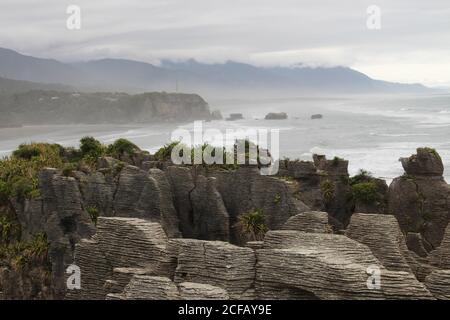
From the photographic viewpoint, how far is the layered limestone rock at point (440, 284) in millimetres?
19859

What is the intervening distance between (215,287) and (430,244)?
2045 centimetres

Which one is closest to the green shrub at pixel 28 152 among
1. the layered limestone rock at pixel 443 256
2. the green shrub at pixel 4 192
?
the green shrub at pixel 4 192

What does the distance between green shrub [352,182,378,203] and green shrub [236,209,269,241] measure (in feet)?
24.4

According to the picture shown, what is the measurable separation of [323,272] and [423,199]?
20.1m

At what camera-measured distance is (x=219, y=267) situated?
21609 mm

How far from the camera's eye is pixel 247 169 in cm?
3691

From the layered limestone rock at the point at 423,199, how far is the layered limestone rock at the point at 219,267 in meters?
18.7

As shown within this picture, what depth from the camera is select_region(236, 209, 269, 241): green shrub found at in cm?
3417

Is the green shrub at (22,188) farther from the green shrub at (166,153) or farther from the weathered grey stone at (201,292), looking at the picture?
the weathered grey stone at (201,292)

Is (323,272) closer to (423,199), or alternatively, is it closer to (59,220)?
(423,199)

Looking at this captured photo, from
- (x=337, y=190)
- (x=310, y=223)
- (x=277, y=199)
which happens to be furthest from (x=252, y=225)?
(x=310, y=223)

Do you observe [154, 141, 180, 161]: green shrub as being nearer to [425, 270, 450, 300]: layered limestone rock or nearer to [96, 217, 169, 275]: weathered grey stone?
[96, 217, 169, 275]: weathered grey stone

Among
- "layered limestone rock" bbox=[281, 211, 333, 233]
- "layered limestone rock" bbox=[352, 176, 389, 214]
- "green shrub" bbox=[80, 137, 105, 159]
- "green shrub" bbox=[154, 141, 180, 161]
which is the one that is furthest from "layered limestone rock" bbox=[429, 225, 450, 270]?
"green shrub" bbox=[80, 137, 105, 159]
